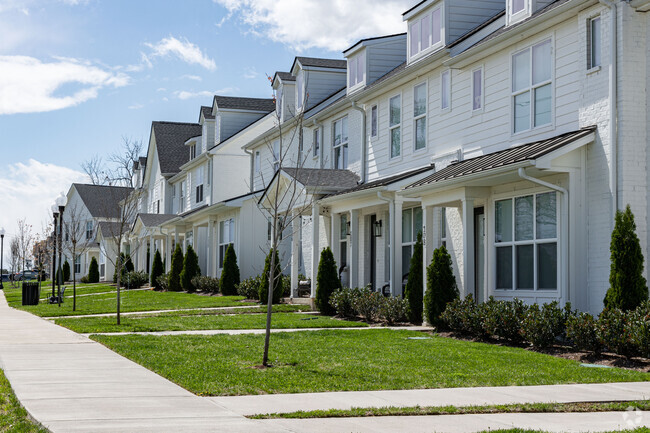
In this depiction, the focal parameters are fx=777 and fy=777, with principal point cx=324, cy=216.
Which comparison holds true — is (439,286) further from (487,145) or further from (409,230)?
(409,230)

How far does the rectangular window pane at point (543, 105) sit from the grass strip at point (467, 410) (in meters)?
8.21

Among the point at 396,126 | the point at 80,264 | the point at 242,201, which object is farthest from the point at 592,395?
the point at 80,264

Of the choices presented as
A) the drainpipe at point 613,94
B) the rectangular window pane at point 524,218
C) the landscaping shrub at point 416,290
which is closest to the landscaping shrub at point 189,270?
the landscaping shrub at point 416,290

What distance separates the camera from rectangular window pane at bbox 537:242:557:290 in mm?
14656

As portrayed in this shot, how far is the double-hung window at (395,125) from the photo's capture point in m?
21.5

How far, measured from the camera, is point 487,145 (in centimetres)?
1734

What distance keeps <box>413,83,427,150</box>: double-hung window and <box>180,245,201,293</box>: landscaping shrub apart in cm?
1827

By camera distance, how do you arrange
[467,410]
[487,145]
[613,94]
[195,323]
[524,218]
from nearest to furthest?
[467,410] → [613,94] → [524,218] → [487,145] → [195,323]

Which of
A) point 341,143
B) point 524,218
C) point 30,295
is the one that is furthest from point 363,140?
point 30,295

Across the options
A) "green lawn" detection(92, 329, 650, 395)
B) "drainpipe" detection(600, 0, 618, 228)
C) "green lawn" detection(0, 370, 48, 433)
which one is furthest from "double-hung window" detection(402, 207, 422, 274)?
"green lawn" detection(0, 370, 48, 433)

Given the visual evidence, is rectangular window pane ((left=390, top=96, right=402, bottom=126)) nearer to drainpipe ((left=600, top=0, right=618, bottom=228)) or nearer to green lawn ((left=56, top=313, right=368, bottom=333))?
green lawn ((left=56, top=313, right=368, bottom=333))

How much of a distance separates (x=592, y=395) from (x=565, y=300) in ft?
16.9

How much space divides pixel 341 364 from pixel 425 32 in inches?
490

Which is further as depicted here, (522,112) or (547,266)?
(522,112)
